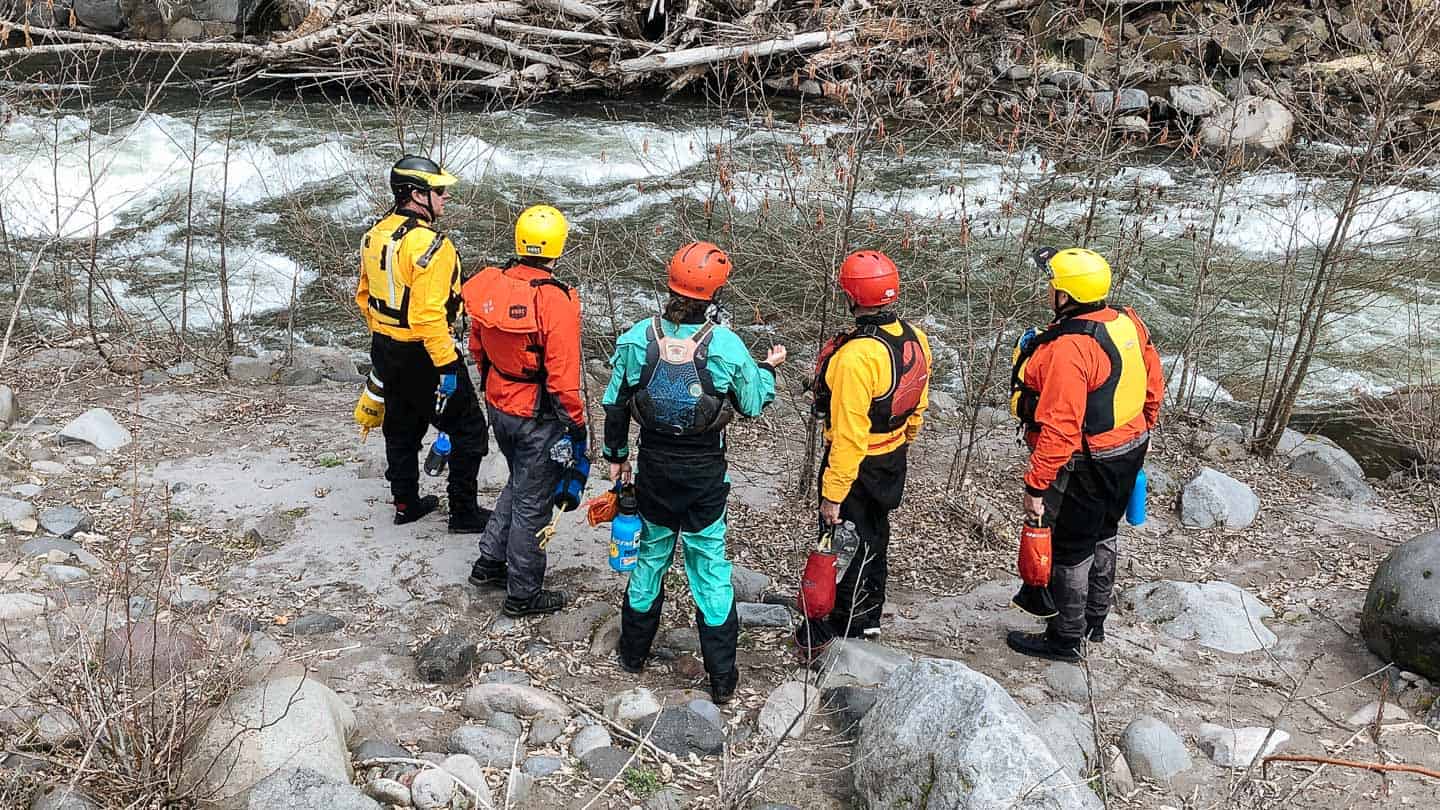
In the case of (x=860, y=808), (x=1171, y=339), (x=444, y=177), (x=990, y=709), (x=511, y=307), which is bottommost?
(x=1171, y=339)

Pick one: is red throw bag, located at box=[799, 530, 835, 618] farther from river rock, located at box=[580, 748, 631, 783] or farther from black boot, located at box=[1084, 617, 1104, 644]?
black boot, located at box=[1084, 617, 1104, 644]

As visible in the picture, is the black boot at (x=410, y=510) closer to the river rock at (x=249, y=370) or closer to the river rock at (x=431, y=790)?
the river rock at (x=431, y=790)

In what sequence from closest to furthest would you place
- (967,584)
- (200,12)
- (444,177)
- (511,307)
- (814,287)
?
(511,307)
(444,177)
(967,584)
(814,287)
(200,12)

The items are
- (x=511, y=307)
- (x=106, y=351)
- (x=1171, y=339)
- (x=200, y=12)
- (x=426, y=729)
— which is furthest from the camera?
(x=200, y=12)

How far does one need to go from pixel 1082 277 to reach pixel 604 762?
2.77 meters

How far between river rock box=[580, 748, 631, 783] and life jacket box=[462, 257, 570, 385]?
5.66 ft

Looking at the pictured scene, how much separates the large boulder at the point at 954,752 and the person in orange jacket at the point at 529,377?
1.89 metres

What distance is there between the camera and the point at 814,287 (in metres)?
6.81

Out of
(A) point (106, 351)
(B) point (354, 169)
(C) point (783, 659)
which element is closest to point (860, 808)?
(C) point (783, 659)

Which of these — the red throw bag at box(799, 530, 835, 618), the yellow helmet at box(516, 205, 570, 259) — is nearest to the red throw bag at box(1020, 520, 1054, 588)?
the red throw bag at box(799, 530, 835, 618)

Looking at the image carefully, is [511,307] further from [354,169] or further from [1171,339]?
[354,169]

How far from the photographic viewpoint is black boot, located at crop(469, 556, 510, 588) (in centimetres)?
554

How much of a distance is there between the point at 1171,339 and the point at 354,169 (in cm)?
861

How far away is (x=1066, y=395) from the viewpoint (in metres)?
4.73
